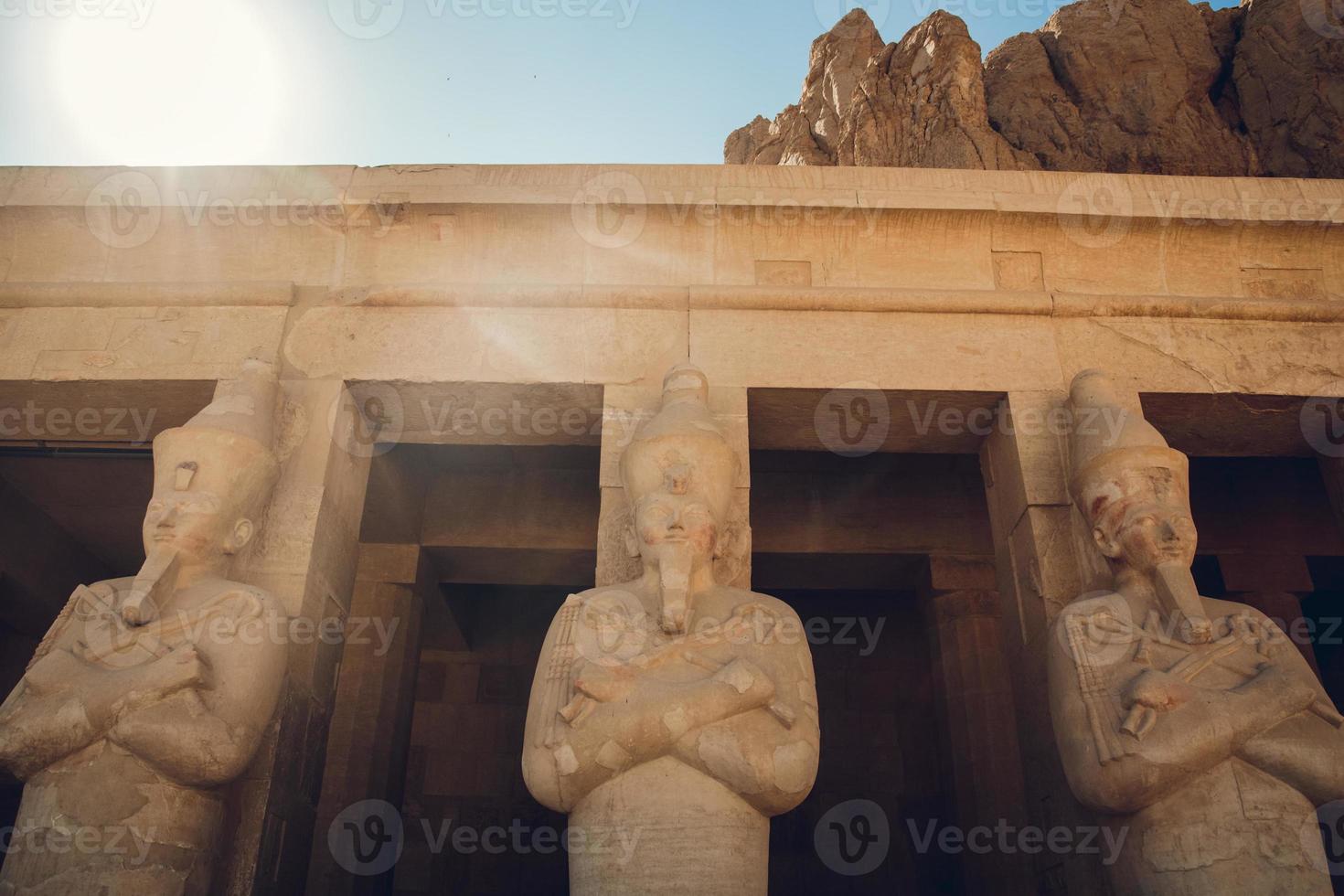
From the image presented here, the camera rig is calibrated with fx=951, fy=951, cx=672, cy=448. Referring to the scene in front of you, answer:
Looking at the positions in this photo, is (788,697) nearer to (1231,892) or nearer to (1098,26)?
(1231,892)

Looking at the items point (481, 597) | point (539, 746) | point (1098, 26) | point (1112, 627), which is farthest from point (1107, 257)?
point (1098, 26)

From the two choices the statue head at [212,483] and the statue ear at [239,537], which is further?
the statue ear at [239,537]

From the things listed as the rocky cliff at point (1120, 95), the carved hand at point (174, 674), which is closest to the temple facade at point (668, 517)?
the carved hand at point (174, 674)

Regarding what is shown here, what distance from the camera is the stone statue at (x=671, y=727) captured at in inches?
122

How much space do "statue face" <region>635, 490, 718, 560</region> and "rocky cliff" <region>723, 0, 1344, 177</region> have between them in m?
8.08

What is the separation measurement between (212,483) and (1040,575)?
3667mm

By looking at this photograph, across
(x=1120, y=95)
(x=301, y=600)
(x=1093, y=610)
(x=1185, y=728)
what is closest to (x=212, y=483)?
(x=301, y=600)

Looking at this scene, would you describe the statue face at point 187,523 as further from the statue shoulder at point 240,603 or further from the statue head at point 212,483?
the statue shoulder at point 240,603

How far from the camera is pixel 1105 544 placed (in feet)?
12.9

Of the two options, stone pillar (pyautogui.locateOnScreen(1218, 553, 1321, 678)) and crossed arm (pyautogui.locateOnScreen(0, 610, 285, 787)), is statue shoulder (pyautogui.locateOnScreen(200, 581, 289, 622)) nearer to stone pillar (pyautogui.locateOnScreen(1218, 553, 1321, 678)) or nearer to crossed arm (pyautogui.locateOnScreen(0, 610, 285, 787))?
crossed arm (pyautogui.locateOnScreen(0, 610, 285, 787))

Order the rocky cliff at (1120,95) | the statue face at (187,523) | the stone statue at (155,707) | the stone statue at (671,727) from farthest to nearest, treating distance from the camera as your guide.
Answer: the rocky cliff at (1120,95), the statue face at (187,523), the stone statue at (155,707), the stone statue at (671,727)

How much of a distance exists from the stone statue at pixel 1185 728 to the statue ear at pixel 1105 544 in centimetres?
2

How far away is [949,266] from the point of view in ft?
17.1

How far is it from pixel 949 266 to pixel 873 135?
683cm
